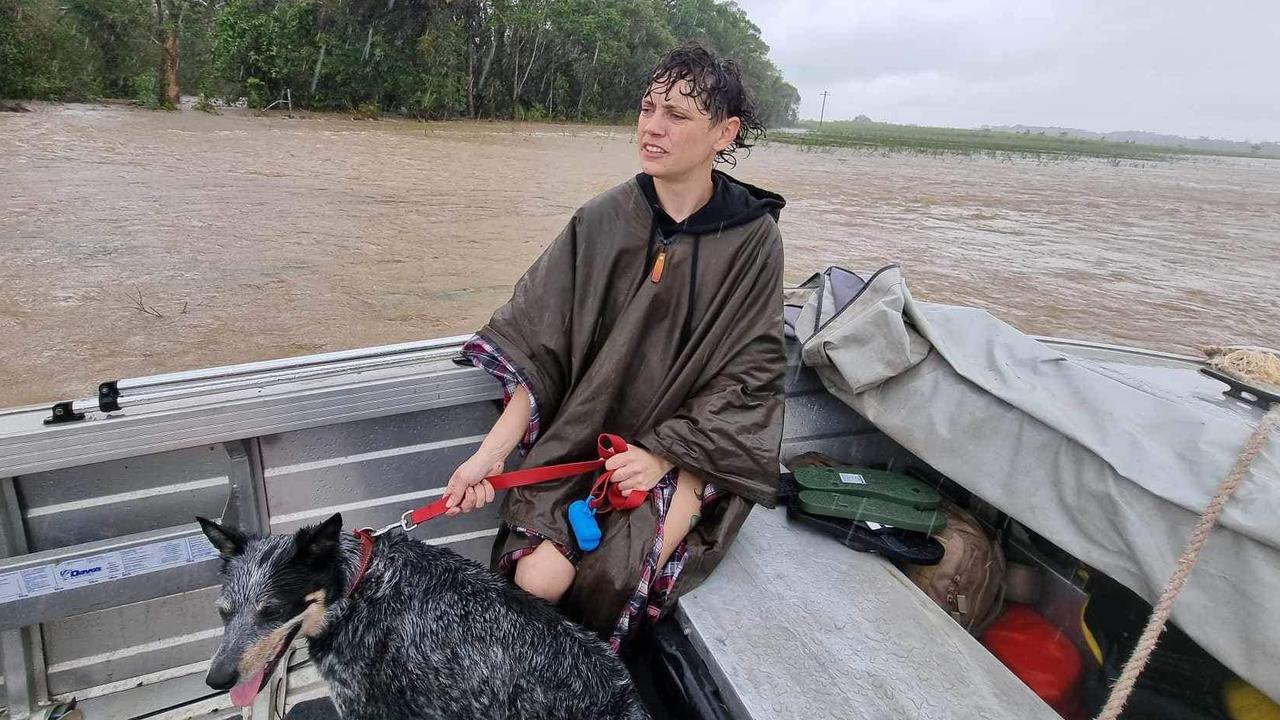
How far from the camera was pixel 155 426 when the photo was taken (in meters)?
1.75

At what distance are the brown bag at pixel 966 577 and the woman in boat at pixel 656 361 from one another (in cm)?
80

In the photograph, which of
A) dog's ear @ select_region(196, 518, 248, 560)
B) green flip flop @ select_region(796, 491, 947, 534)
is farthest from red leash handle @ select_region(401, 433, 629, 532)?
green flip flop @ select_region(796, 491, 947, 534)

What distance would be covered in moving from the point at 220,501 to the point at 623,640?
4.21 ft

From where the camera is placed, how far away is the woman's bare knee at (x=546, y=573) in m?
1.86

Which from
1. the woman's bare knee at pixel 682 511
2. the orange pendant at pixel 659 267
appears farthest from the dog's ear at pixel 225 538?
the orange pendant at pixel 659 267

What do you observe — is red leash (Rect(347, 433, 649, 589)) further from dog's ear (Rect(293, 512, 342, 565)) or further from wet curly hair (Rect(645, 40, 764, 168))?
wet curly hair (Rect(645, 40, 764, 168))

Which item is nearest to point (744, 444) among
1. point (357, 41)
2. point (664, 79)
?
point (664, 79)

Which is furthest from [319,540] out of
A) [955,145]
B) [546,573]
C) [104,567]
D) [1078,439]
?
[955,145]

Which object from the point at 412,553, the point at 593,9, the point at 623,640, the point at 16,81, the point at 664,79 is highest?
the point at 593,9

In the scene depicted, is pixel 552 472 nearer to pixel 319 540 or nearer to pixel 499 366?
pixel 499 366

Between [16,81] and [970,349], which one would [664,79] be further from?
[16,81]

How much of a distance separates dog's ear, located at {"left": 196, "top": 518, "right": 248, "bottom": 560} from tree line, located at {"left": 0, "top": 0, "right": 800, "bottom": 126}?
22826mm

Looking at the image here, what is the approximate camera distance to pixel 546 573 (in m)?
1.85

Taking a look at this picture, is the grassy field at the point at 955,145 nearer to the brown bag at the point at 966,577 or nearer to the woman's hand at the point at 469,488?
the brown bag at the point at 966,577
